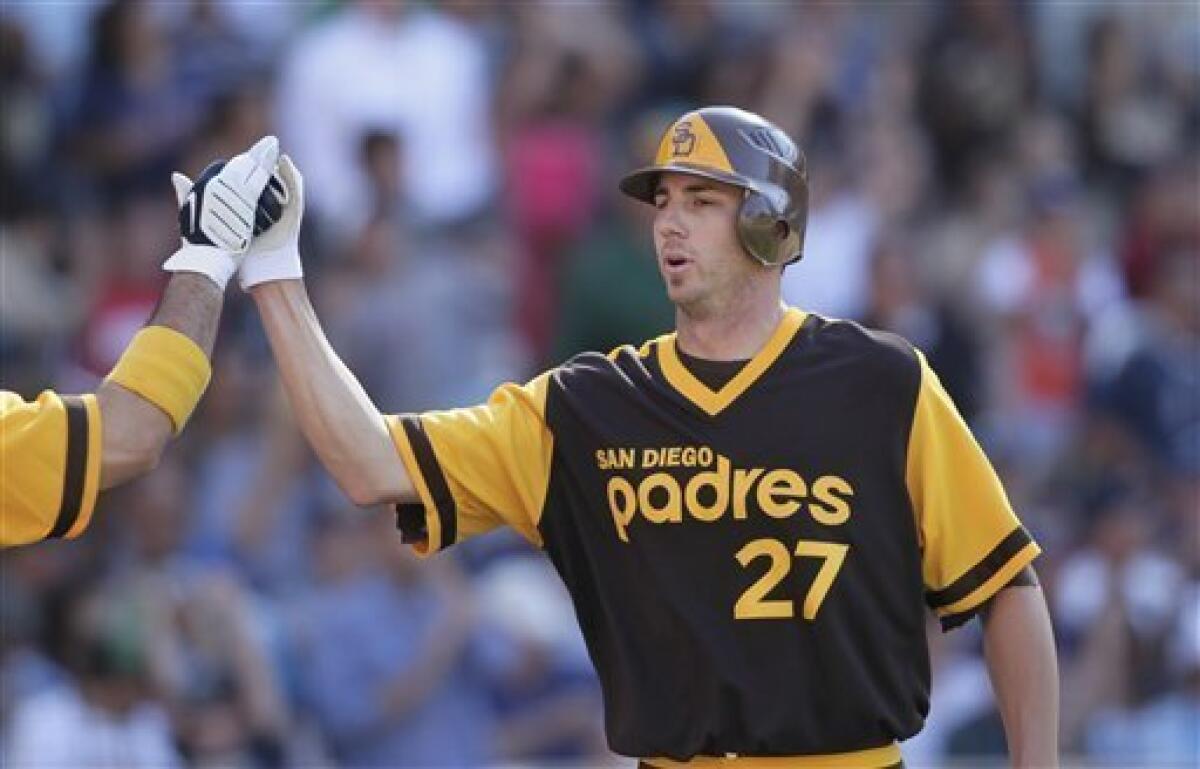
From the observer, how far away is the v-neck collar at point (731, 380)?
6000 mm

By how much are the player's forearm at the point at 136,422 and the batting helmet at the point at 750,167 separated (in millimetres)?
1064

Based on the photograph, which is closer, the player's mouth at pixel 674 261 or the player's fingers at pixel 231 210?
the player's fingers at pixel 231 210

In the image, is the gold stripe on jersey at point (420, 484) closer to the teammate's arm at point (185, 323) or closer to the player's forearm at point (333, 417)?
the player's forearm at point (333, 417)

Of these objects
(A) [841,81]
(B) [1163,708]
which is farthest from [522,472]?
(A) [841,81]

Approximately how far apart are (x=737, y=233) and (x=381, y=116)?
18.5 ft

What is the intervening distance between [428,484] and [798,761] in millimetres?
1050

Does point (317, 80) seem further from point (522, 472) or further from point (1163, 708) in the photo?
point (522, 472)

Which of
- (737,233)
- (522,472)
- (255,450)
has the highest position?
(737,233)

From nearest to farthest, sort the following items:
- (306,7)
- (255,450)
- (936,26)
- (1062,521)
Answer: (255,450), (1062,521), (306,7), (936,26)

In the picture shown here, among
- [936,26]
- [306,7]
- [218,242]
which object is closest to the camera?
[218,242]

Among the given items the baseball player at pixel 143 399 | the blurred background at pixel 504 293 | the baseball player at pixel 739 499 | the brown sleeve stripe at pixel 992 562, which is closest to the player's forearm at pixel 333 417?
the baseball player at pixel 739 499

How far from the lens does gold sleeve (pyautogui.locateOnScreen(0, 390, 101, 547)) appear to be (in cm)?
549

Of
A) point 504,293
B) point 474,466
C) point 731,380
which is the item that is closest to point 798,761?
point 731,380

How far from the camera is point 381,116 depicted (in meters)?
11.4
